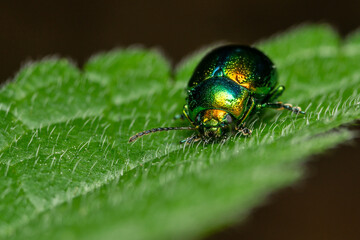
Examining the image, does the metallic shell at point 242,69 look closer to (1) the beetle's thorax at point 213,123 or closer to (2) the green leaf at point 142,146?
(2) the green leaf at point 142,146

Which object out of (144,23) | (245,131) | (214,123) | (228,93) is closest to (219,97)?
(228,93)

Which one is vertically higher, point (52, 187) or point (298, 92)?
point (298, 92)

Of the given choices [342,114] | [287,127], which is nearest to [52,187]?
[287,127]

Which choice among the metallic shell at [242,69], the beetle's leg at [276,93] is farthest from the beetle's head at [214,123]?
the beetle's leg at [276,93]

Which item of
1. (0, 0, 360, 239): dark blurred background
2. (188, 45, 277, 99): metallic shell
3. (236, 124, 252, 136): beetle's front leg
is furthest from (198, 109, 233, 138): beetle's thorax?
(0, 0, 360, 239): dark blurred background

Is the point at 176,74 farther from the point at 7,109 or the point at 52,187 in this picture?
the point at 52,187

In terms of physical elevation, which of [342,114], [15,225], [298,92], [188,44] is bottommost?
[15,225]
